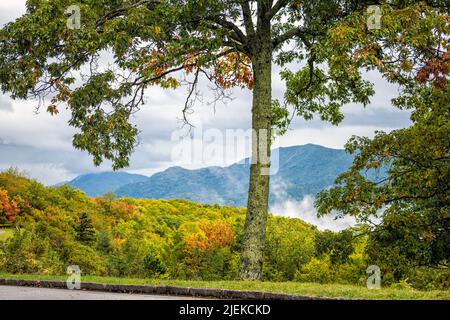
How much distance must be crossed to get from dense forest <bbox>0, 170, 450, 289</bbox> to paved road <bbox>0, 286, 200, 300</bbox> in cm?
701

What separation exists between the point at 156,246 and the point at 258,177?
188 feet

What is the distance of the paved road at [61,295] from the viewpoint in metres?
12.1

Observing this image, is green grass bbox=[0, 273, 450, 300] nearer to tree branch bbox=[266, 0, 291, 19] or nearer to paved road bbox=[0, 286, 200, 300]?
paved road bbox=[0, 286, 200, 300]

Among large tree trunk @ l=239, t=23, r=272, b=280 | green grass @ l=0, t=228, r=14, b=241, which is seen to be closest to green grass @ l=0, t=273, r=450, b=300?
large tree trunk @ l=239, t=23, r=272, b=280

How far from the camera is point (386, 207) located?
79.5 ft

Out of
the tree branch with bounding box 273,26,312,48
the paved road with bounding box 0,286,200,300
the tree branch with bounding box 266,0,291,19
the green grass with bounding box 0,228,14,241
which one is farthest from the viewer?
the green grass with bounding box 0,228,14,241

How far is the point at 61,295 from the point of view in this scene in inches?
497

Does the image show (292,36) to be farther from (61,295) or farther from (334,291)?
(61,295)

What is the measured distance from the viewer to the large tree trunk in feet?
60.7

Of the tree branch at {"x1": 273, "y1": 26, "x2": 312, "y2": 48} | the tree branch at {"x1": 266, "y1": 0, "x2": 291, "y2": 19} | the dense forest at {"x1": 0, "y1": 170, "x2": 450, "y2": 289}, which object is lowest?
the dense forest at {"x1": 0, "y1": 170, "x2": 450, "y2": 289}

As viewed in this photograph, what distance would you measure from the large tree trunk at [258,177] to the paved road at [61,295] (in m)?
6.26
